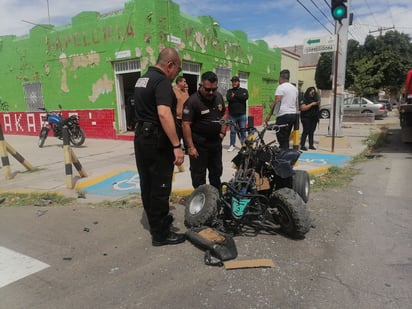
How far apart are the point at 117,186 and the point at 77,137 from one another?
5.79m

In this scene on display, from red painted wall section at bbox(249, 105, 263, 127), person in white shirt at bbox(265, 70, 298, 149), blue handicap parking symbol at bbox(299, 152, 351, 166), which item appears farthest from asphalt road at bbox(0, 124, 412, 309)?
red painted wall section at bbox(249, 105, 263, 127)

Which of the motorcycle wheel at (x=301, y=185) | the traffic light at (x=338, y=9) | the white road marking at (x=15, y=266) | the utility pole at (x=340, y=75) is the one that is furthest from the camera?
the utility pole at (x=340, y=75)

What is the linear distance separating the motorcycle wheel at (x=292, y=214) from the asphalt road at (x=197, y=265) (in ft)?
0.43

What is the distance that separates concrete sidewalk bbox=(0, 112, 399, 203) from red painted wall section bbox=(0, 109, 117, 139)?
0.97 metres

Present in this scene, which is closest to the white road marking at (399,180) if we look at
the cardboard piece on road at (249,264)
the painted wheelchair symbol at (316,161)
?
the painted wheelchair symbol at (316,161)

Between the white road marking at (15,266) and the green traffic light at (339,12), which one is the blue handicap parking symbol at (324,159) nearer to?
the green traffic light at (339,12)

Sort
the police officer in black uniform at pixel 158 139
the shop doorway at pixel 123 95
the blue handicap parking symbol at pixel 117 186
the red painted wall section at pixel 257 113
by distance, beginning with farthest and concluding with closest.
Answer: the red painted wall section at pixel 257 113
the shop doorway at pixel 123 95
the blue handicap parking symbol at pixel 117 186
the police officer in black uniform at pixel 158 139

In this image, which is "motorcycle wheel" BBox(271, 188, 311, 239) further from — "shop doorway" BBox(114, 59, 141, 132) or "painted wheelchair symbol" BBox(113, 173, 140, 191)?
"shop doorway" BBox(114, 59, 141, 132)

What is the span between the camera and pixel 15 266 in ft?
10.4

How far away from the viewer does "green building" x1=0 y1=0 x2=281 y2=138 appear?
10.6m

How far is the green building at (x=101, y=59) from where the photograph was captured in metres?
10.6

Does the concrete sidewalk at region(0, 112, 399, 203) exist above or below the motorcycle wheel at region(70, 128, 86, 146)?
below

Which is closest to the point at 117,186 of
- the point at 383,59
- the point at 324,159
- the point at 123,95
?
the point at 324,159

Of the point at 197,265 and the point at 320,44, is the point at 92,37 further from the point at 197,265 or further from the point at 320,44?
the point at 197,265
